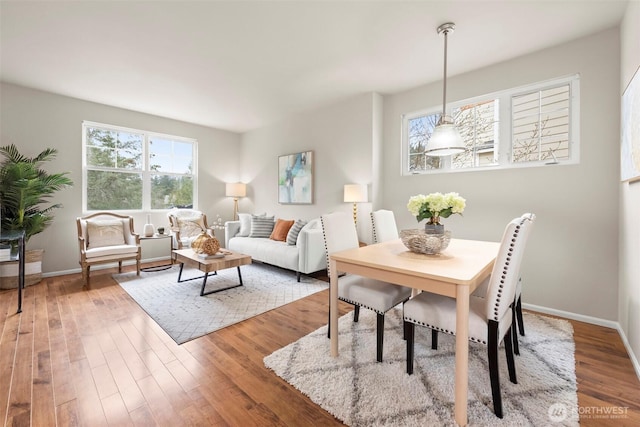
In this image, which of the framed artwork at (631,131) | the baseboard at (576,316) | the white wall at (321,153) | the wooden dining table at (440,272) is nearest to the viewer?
the wooden dining table at (440,272)

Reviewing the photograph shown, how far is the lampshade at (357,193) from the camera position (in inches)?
Result: 149

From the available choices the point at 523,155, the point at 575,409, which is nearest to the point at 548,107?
the point at 523,155

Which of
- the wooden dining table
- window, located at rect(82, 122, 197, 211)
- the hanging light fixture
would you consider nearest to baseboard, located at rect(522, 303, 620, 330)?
the wooden dining table

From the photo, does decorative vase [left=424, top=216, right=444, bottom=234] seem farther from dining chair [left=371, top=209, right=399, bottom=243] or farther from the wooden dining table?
dining chair [left=371, top=209, right=399, bottom=243]

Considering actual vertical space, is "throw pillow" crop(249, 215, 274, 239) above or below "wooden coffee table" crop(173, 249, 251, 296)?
above

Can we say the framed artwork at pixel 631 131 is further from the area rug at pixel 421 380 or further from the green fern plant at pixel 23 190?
the green fern plant at pixel 23 190

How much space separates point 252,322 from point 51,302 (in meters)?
2.36

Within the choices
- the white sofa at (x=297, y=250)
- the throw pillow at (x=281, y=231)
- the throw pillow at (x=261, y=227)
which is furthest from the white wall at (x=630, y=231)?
the throw pillow at (x=261, y=227)

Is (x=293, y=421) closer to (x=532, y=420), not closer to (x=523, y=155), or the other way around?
(x=532, y=420)

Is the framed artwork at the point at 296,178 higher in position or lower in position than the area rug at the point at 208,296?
higher

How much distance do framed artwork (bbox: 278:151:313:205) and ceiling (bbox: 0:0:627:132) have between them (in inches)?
48.4

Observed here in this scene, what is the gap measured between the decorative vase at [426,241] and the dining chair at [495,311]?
1.21 ft

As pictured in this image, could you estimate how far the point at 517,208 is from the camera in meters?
2.92

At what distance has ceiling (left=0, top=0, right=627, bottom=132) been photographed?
7.32 feet
